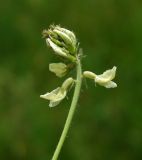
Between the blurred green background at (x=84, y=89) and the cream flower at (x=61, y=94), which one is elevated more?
the blurred green background at (x=84, y=89)

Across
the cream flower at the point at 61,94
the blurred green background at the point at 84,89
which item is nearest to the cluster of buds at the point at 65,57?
the cream flower at the point at 61,94

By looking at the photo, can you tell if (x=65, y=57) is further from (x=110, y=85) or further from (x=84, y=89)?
(x=84, y=89)

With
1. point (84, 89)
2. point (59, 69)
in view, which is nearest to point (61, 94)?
point (59, 69)

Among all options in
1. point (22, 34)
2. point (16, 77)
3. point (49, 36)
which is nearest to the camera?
point (49, 36)

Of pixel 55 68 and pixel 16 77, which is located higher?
pixel 16 77

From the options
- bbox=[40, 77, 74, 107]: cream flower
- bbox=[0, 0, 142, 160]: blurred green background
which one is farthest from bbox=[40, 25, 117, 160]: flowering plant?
bbox=[0, 0, 142, 160]: blurred green background

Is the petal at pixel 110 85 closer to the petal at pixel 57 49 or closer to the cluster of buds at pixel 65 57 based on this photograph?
the cluster of buds at pixel 65 57

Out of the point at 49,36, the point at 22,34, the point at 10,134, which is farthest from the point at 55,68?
the point at 22,34

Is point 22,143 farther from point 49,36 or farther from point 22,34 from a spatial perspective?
point 49,36
